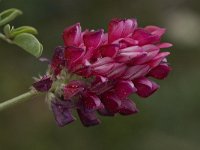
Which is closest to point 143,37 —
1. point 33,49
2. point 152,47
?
point 152,47

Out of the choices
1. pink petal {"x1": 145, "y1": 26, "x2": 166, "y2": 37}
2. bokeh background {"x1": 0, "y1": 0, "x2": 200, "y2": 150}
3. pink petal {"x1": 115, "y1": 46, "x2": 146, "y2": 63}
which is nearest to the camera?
pink petal {"x1": 115, "y1": 46, "x2": 146, "y2": 63}

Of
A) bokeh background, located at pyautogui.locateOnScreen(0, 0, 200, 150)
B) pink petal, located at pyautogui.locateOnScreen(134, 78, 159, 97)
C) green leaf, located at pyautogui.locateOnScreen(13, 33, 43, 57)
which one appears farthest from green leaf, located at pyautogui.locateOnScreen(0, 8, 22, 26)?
bokeh background, located at pyautogui.locateOnScreen(0, 0, 200, 150)

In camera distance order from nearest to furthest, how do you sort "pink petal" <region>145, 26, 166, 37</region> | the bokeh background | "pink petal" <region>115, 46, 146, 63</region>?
1. "pink petal" <region>115, 46, 146, 63</region>
2. "pink petal" <region>145, 26, 166, 37</region>
3. the bokeh background

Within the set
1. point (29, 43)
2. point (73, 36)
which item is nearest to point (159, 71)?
point (73, 36)

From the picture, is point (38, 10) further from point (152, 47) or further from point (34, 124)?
point (152, 47)

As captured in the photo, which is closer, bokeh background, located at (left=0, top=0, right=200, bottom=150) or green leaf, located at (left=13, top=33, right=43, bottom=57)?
green leaf, located at (left=13, top=33, right=43, bottom=57)

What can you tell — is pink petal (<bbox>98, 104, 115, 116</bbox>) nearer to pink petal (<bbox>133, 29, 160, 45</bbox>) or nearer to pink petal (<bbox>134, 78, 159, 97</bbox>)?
pink petal (<bbox>134, 78, 159, 97</bbox>)

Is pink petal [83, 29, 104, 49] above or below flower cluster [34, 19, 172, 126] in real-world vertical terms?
above
